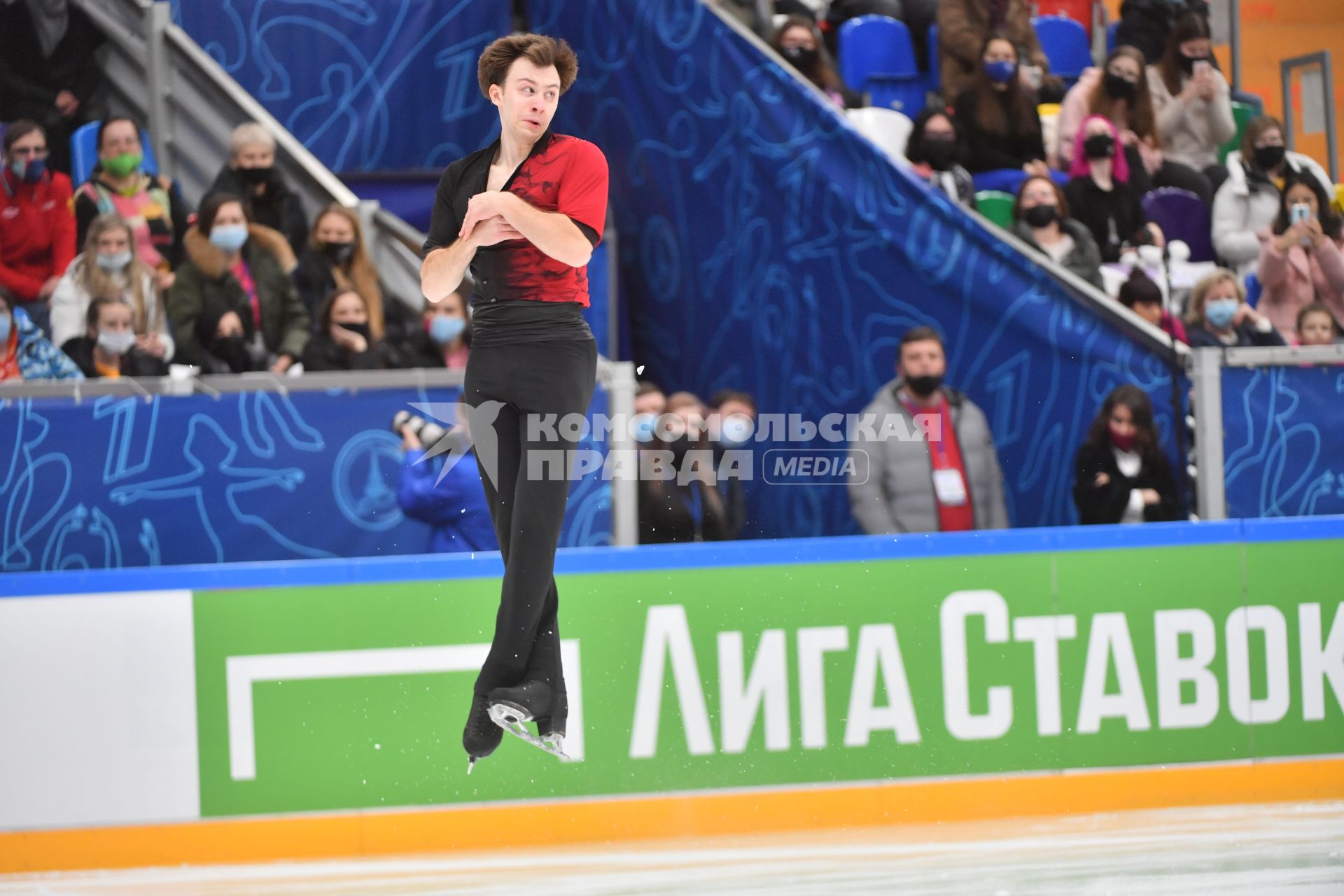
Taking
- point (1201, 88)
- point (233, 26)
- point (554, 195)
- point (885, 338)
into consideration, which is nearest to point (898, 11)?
point (1201, 88)

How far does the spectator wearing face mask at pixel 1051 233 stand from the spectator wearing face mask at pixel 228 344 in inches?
133

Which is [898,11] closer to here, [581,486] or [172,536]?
[581,486]

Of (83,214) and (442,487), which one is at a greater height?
(83,214)

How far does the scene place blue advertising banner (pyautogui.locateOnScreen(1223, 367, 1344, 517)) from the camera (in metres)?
5.42

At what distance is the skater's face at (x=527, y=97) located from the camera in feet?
7.75

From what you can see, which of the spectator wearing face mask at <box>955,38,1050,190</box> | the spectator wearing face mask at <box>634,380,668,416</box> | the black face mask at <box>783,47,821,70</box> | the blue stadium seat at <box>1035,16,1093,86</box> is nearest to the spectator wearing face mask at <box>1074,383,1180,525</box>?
the spectator wearing face mask at <box>634,380,668,416</box>

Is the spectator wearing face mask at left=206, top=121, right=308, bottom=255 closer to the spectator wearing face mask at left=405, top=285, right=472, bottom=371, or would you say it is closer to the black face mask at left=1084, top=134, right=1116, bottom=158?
the spectator wearing face mask at left=405, top=285, right=472, bottom=371

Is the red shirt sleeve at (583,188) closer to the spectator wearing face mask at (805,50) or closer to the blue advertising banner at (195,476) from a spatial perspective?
the blue advertising banner at (195,476)

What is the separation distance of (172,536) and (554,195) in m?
2.87

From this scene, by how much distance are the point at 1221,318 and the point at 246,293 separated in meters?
3.91

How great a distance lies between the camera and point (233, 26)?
25.6 ft

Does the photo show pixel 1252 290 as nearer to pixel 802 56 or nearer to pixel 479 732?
pixel 802 56

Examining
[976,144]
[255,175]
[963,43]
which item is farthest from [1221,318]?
[255,175]

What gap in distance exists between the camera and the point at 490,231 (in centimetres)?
230
